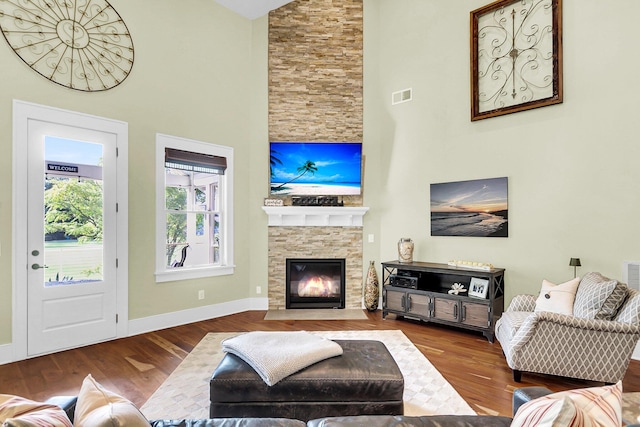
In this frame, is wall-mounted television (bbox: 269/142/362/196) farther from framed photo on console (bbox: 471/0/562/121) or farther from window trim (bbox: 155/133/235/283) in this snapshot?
framed photo on console (bbox: 471/0/562/121)

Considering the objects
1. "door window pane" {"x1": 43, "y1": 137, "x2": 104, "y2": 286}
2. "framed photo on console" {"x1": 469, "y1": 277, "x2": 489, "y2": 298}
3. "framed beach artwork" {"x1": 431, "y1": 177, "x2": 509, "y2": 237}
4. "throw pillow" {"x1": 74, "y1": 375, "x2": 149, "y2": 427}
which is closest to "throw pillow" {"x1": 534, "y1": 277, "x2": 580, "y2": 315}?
"framed photo on console" {"x1": 469, "y1": 277, "x2": 489, "y2": 298}

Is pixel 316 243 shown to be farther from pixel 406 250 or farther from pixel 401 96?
pixel 401 96

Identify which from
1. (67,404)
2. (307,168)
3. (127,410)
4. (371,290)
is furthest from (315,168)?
(127,410)

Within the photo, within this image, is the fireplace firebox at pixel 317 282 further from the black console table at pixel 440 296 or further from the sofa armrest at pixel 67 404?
the sofa armrest at pixel 67 404

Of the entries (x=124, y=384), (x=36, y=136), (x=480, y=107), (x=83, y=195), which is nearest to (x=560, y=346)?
(x=480, y=107)

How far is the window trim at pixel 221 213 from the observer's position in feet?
14.1

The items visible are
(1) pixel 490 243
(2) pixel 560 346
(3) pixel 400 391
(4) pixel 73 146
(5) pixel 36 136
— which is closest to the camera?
(3) pixel 400 391

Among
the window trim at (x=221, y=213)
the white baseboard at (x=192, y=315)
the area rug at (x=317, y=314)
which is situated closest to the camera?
the white baseboard at (x=192, y=315)

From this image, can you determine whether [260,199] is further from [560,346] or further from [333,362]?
[560,346]

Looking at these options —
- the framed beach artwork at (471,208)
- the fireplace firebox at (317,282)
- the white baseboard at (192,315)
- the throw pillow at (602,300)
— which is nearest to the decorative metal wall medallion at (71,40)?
the white baseboard at (192,315)

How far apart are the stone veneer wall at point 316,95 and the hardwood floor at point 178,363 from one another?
1.19 meters

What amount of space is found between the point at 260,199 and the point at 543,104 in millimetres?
3895

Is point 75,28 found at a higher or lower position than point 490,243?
A: higher

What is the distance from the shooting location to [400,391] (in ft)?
6.57
